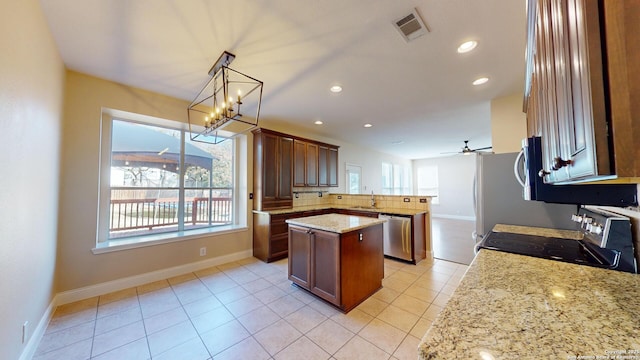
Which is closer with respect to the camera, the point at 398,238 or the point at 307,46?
the point at 307,46

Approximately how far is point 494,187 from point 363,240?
159 centimetres

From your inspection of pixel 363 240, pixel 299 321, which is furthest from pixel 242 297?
pixel 363 240

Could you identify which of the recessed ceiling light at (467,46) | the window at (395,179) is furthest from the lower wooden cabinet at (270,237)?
the window at (395,179)

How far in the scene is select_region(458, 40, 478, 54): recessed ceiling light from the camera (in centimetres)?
207

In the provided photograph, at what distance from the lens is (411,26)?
6.05 feet

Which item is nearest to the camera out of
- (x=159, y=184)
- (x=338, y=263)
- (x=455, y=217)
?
(x=338, y=263)

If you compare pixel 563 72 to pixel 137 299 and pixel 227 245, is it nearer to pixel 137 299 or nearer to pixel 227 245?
pixel 137 299

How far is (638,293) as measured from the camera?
2.92ft

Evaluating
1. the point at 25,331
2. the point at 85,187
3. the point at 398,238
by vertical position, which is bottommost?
the point at 25,331

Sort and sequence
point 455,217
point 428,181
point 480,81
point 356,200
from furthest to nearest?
point 428,181
point 455,217
point 356,200
point 480,81

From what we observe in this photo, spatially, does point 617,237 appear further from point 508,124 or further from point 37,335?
point 37,335

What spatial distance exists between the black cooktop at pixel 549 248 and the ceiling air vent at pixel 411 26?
5.89 ft

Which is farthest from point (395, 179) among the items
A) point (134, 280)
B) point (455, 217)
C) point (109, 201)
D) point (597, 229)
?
point (109, 201)

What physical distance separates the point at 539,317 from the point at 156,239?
3.88 meters
